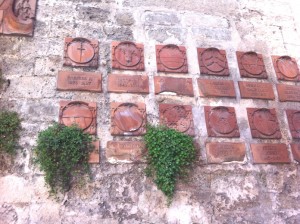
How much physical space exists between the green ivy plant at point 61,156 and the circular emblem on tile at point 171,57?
123cm

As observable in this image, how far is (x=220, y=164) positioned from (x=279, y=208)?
707 mm

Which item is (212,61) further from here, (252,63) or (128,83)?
(128,83)

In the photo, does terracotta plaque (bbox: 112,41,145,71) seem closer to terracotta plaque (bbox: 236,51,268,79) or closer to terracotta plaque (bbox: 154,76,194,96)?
terracotta plaque (bbox: 154,76,194,96)

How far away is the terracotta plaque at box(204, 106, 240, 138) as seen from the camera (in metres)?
3.29

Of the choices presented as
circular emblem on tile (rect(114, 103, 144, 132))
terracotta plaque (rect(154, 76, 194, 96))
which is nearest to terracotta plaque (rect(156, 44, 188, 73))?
terracotta plaque (rect(154, 76, 194, 96))

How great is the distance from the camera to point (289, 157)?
11.0 feet

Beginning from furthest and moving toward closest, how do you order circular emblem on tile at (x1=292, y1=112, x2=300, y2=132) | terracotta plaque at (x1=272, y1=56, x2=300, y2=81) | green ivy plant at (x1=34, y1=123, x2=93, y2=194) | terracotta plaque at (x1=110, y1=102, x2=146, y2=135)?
terracotta plaque at (x1=272, y1=56, x2=300, y2=81), circular emblem on tile at (x1=292, y1=112, x2=300, y2=132), terracotta plaque at (x1=110, y1=102, x2=146, y2=135), green ivy plant at (x1=34, y1=123, x2=93, y2=194)

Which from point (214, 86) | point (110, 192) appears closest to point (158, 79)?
point (214, 86)

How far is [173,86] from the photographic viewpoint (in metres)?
3.38

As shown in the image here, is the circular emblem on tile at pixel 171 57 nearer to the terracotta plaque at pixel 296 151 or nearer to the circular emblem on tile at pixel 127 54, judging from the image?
the circular emblem on tile at pixel 127 54

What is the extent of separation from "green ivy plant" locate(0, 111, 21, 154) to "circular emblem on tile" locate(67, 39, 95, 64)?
32.0 inches

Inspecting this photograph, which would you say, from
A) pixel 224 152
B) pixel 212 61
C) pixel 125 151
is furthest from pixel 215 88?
pixel 125 151

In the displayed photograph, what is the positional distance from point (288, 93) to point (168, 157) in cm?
168

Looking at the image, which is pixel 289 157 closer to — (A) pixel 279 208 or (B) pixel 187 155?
(A) pixel 279 208
